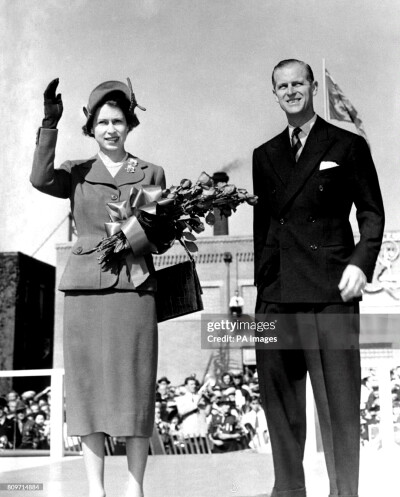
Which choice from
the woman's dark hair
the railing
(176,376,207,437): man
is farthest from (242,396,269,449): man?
the woman's dark hair

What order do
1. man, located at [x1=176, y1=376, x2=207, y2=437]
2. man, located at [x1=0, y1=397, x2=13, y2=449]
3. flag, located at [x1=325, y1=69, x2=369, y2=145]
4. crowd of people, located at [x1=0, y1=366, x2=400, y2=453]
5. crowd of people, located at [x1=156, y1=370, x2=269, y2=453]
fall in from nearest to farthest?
flag, located at [x1=325, y1=69, x2=369, y2=145] < crowd of people, located at [x1=0, y1=366, x2=400, y2=453] < crowd of people, located at [x1=156, y1=370, x2=269, y2=453] < man, located at [x1=0, y1=397, x2=13, y2=449] < man, located at [x1=176, y1=376, x2=207, y2=437]

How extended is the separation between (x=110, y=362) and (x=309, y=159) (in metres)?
0.94

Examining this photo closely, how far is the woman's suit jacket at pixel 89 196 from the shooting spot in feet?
7.64

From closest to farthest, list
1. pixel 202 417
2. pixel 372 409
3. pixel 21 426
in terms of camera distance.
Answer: pixel 372 409
pixel 202 417
pixel 21 426

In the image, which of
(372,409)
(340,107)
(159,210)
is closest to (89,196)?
(159,210)

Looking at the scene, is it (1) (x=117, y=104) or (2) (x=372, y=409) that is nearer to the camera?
(1) (x=117, y=104)

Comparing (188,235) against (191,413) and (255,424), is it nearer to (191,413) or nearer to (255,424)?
(255,424)

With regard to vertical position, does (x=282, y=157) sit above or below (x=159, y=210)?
above

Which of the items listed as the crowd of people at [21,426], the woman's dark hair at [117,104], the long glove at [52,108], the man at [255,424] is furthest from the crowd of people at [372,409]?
the crowd of people at [21,426]

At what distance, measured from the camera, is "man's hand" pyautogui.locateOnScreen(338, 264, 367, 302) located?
223 cm

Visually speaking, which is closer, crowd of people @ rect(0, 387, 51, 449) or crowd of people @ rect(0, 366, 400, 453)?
crowd of people @ rect(0, 366, 400, 453)

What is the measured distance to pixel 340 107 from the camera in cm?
287

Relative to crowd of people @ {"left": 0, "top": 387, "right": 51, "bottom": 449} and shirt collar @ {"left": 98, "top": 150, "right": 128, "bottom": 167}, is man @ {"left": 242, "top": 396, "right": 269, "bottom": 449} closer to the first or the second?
crowd of people @ {"left": 0, "top": 387, "right": 51, "bottom": 449}

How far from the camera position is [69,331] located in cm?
234
